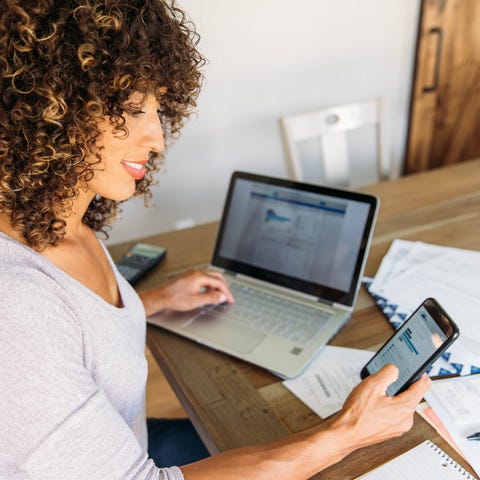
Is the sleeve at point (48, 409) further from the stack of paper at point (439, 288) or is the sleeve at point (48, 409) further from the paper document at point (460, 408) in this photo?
the stack of paper at point (439, 288)

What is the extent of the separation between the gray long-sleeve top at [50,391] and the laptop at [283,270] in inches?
14.1

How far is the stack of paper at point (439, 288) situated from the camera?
95 cm

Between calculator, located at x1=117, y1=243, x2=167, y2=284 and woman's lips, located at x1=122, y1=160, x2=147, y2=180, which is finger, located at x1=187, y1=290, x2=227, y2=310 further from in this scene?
woman's lips, located at x1=122, y1=160, x2=147, y2=180

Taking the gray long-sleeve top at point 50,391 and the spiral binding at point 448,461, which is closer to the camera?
the gray long-sleeve top at point 50,391

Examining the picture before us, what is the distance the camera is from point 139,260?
1.35m

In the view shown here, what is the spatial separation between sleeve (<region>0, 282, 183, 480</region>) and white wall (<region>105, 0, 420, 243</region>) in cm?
148

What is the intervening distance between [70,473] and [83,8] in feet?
1.75

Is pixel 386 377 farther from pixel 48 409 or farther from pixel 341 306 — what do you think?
pixel 48 409

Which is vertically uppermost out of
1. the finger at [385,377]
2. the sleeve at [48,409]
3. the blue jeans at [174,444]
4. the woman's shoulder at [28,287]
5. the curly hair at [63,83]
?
the curly hair at [63,83]

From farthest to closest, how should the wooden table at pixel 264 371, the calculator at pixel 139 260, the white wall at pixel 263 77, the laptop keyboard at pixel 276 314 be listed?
the white wall at pixel 263 77
the calculator at pixel 139 260
the laptop keyboard at pixel 276 314
the wooden table at pixel 264 371

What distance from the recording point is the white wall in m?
1.99

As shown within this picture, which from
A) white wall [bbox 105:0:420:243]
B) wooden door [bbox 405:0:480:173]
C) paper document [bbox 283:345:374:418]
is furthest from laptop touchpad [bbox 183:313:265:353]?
wooden door [bbox 405:0:480:173]

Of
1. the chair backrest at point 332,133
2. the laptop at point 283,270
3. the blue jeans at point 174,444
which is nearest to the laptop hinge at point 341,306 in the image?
the laptop at point 283,270

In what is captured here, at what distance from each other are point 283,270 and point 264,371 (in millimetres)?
257
